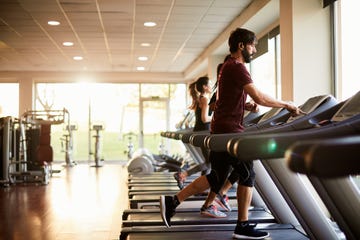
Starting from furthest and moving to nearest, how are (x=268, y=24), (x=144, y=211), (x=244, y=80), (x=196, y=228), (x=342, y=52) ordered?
(x=268, y=24), (x=342, y=52), (x=144, y=211), (x=196, y=228), (x=244, y=80)

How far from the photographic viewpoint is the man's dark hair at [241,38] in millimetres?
3006

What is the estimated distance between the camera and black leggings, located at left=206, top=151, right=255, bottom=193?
290 cm

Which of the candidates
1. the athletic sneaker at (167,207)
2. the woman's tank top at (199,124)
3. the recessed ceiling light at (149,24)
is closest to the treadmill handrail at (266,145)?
the athletic sneaker at (167,207)

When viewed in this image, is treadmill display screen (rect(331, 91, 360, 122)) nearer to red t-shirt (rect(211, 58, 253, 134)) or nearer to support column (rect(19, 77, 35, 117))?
red t-shirt (rect(211, 58, 253, 134))

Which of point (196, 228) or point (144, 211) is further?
point (144, 211)

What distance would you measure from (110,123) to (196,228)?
34.8 feet

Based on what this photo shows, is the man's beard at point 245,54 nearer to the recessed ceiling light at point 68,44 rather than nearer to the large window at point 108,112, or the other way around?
the recessed ceiling light at point 68,44

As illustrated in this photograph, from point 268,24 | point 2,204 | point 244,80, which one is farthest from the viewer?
point 268,24

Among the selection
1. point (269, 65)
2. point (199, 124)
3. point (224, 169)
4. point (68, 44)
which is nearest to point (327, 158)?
point (224, 169)

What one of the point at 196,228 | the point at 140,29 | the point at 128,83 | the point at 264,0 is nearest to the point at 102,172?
the point at 140,29

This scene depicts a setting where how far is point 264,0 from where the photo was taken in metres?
5.81

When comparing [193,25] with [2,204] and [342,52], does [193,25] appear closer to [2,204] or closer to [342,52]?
[342,52]

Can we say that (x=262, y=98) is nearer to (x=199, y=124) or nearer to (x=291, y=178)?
(x=291, y=178)

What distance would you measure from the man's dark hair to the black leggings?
687 mm
